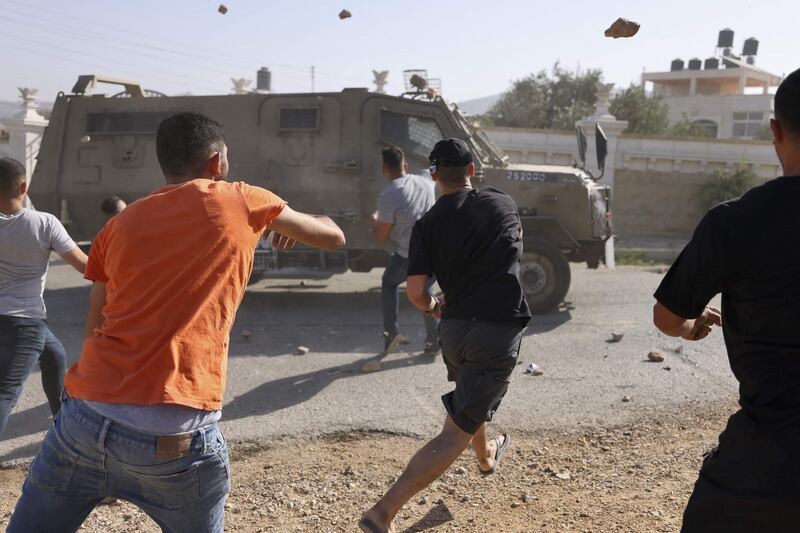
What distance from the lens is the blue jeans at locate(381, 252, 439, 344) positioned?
6520mm

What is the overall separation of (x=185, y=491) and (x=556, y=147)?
58.8 ft

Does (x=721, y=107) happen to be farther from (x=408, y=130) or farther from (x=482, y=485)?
(x=482, y=485)

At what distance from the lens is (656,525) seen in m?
3.50

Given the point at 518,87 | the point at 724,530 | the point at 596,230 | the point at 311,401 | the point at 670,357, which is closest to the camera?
the point at 724,530

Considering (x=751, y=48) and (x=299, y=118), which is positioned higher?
(x=751, y=48)

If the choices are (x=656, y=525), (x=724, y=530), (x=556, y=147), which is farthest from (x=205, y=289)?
(x=556, y=147)

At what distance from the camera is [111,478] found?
2.07 meters

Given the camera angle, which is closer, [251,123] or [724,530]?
[724,530]

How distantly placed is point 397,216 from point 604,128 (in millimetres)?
13345

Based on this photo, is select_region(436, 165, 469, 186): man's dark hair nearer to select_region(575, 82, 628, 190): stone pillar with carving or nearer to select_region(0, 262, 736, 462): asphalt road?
select_region(0, 262, 736, 462): asphalt road

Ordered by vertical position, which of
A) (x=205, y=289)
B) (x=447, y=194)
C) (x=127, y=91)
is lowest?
(x=205, y=289)

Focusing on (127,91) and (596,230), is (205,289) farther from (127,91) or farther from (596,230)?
(127,91)

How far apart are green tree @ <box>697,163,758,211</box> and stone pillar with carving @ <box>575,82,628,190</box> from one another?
2.42 m

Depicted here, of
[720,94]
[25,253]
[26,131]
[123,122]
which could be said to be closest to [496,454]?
[25,253]
